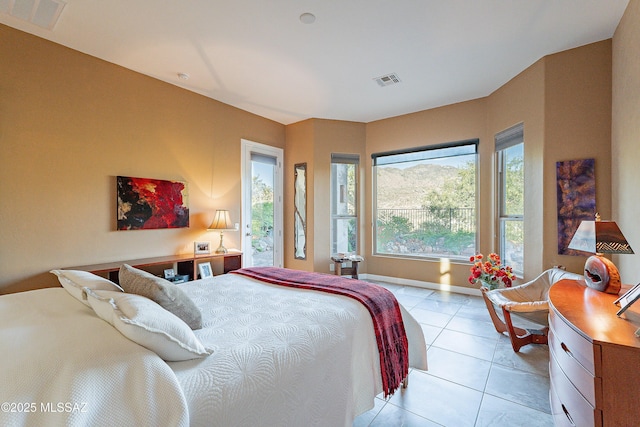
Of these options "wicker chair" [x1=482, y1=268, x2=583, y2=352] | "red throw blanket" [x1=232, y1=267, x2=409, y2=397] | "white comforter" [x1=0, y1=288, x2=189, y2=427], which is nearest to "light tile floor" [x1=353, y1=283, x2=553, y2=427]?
"wicker chair" [x1=482, y1=268, x2=583, y2=352]

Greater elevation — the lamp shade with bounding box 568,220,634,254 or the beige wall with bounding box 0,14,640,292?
the beige wall with bounding box 0,14,640,292

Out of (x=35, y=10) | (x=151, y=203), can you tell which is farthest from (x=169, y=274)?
(x=35, y=10)

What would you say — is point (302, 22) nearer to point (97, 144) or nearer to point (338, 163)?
point (97, 144)

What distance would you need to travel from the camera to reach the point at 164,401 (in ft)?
2.68

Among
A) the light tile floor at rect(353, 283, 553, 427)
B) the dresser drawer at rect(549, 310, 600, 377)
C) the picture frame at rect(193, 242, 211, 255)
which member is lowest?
the light tile floor at rect(353, 283, 553, 427)

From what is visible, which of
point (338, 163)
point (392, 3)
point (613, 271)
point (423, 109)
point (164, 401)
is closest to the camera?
point (164, 401)

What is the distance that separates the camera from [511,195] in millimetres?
3633

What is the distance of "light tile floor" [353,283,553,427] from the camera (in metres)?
1.71

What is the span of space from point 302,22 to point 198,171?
7.42ft

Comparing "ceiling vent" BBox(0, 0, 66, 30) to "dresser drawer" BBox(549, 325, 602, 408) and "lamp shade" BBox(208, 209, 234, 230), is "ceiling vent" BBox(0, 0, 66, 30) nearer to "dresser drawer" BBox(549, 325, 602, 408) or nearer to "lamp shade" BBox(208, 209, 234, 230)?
"lamp shade" BBox(208, 209, 234, 230)

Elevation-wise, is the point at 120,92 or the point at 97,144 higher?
the point at 120,92

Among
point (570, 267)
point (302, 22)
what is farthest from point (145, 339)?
point (570, 267)

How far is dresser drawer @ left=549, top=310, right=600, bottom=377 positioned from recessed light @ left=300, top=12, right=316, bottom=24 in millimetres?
2618

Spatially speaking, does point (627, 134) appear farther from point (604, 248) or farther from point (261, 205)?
point (261, 205)
